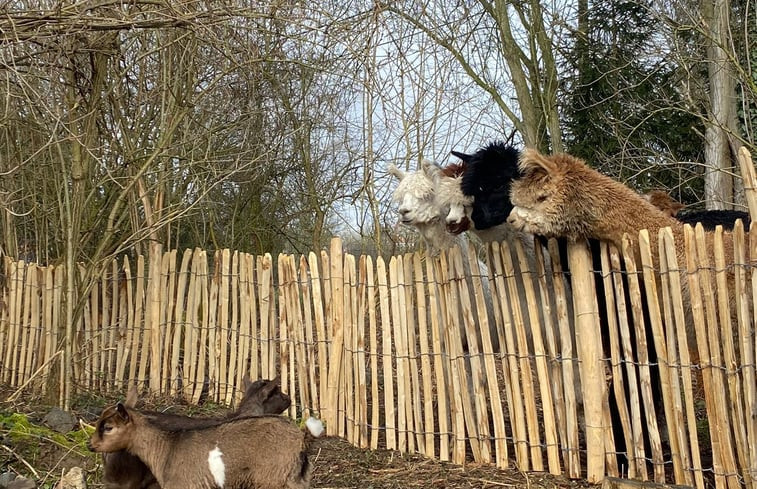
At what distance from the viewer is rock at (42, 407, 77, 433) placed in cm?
571

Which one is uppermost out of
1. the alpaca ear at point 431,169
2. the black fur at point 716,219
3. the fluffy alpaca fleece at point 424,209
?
the alpaca ear at point 431,169

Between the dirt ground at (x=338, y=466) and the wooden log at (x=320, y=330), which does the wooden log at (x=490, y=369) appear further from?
the wooden log at (x=320, y=330)

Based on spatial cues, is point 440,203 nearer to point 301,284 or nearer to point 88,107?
point 301,284

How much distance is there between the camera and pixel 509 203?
476 centimetres

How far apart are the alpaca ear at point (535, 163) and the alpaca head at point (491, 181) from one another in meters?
0.12

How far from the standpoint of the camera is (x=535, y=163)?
4.50m

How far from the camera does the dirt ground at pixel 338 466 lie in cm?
486

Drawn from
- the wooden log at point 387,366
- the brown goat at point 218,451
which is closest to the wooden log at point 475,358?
the wooden log at point 387,366

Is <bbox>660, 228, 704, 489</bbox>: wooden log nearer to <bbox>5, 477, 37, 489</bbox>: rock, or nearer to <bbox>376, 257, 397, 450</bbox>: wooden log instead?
<bbox>376, 257, 397, 450</bbox>: wooden log

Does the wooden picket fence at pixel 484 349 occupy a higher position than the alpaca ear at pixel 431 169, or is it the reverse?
the alpaca ear at pixel 431 169

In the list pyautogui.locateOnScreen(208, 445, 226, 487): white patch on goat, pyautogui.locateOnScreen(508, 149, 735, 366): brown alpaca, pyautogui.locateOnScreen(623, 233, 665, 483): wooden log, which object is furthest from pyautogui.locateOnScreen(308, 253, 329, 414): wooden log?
pyautogui.locateOnScreen(623, 233, 665, 483): wooden log

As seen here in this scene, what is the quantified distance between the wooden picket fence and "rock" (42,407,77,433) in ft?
1.47

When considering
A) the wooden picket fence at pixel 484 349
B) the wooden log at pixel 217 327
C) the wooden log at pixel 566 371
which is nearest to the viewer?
the wooden picket fence at pixel 484 349

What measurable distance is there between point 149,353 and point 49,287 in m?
1.33
